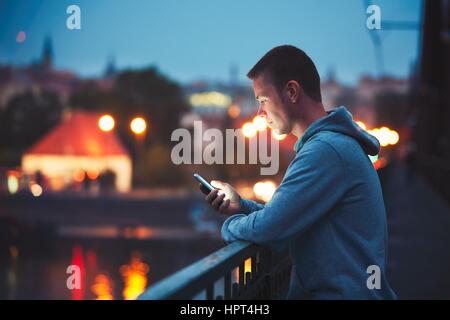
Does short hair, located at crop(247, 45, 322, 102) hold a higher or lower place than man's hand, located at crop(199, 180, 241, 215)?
higher

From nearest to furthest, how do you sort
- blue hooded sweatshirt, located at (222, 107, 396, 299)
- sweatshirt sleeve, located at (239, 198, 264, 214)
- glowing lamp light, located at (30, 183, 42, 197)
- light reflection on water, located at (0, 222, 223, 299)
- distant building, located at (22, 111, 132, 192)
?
blue hooded sweatshirt, located at (222, 107, 396, 299) < sweatshirt sleeve, located at (239, 198, 264, 214) < light reflection on water, located at (0, 222, 223, 299) < glowing lamp light, located at (30, 183, 42, 197) < distant building, located at (22, 111, 132, 192)

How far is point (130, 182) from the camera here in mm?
86500

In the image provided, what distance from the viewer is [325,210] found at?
7.96ft

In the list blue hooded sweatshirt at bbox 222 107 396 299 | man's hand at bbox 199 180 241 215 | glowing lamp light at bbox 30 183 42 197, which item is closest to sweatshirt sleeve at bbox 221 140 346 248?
blue hooded sweatshirt at bbox 222 107 396 299

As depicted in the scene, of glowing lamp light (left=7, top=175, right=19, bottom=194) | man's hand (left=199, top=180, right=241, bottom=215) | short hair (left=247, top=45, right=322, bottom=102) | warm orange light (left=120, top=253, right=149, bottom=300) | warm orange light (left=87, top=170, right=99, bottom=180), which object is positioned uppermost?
short hair (left=247, top=45, right=322, bottom=102)

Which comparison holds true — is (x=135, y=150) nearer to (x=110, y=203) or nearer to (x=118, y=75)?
(x=118, y=75)

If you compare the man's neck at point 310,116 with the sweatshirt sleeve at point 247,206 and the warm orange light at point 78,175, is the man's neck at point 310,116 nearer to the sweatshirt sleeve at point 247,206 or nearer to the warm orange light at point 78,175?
the sweatshirt sleeve at point 247,206

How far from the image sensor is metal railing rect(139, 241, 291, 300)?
6.47 ft

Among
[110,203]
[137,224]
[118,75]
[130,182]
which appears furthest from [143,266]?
[118,75]

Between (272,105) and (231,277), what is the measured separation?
655 mm

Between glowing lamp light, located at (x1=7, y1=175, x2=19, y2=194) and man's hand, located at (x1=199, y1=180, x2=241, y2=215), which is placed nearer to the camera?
man's hand, located at (x1=199, y1=180, x2=241, y2=215)

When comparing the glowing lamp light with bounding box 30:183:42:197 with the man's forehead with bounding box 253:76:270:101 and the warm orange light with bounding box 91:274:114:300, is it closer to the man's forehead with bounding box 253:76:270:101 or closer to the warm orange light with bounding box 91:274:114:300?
the warm orange light with bounding box 91:274:114:300

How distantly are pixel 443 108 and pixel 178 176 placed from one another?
4556 cm
